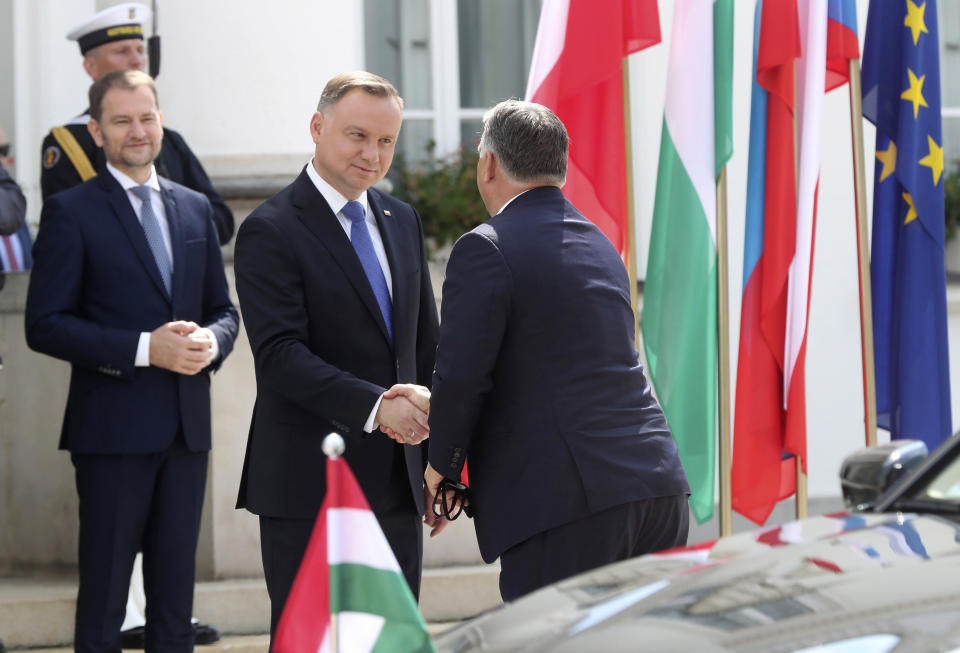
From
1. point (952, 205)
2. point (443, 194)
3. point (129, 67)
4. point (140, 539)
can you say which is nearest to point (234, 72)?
point (129, 67)

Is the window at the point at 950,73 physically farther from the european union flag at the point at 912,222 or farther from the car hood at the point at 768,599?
the car hood at the point at 768,599

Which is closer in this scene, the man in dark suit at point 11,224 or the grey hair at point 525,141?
the grey hair at point 525,141

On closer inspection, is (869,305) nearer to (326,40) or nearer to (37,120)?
(326,40)

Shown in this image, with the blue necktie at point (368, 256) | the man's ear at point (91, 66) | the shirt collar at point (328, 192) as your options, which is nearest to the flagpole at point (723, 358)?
the blue necktie at point (368, 256)

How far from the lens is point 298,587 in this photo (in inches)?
101

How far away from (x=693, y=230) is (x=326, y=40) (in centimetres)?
206

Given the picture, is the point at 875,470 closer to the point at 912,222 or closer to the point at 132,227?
the point at 132,227

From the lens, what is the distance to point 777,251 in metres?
5.67

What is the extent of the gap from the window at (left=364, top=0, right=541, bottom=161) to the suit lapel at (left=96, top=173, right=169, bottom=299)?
313 cm

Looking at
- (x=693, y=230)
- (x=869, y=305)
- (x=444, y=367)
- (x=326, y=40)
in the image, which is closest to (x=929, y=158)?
(x=869, y=305)

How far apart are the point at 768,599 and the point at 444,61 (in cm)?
596

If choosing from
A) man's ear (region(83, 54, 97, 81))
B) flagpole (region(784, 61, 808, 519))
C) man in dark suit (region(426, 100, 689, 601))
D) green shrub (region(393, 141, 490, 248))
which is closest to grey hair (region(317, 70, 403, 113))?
man in dark suit (region(426, 100, 689, 601))

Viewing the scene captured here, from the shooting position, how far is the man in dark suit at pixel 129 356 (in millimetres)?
4711

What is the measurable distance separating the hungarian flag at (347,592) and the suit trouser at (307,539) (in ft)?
3.99
